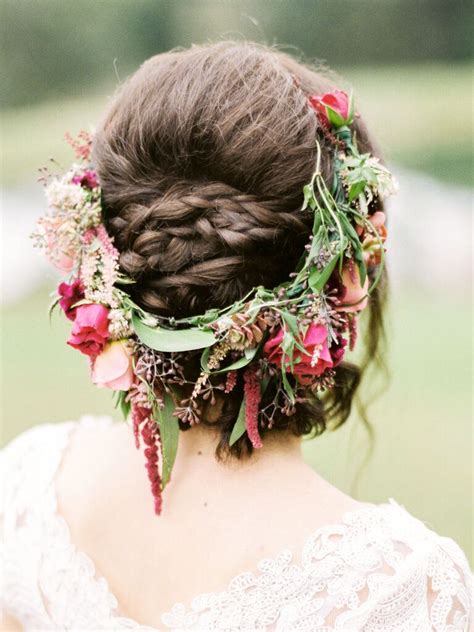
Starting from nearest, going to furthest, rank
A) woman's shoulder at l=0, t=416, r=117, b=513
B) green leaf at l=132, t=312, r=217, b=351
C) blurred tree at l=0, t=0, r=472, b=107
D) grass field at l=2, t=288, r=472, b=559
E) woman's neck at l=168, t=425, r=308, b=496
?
Answer: green leaf at l=132, t=312, r=217, b=351 < woman's neck at l=168, t=425, r=308, b=496 < woman's shoulder at l=0, t=416, r=117, b=513 < grass field at l=2, t=288, r=472, b=559 < blurred tree at l=0, t=0, r=472, b=107

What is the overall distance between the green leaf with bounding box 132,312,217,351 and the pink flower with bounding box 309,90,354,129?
1.55 feet

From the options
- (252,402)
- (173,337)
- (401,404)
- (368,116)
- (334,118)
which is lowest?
(401,404)

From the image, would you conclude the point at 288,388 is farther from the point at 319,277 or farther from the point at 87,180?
the point at 87,180

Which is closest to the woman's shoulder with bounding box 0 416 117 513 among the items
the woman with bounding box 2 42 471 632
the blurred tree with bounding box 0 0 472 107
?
the woman with bounding box 2 42 471 632

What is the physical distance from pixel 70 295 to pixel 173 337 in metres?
0.25

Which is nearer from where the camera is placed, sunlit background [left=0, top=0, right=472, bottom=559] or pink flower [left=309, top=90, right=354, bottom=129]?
pink flower [left=309, top=90, right=354, bottom=129]

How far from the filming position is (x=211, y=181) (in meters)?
1.33

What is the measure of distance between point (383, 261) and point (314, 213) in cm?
24

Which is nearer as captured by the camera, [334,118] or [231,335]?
[231,335]

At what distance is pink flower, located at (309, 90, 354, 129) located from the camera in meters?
1.41

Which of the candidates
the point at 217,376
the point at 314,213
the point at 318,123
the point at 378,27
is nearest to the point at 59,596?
the point at 217,376

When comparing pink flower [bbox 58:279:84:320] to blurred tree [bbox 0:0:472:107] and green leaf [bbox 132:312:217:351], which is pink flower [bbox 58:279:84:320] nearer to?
green leaf [bbox 132:312:217:351]

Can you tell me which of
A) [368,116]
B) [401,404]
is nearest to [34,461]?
[401,404]

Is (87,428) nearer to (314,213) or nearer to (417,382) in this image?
(314,213)
